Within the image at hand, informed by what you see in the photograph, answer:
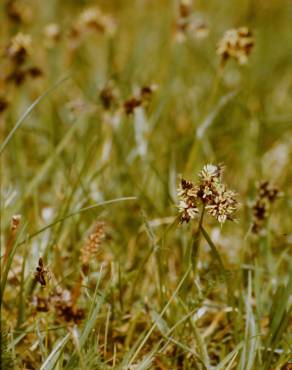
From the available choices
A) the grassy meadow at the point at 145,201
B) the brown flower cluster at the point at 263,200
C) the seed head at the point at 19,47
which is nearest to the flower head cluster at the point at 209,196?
the grassy meadow at the point at 145,201

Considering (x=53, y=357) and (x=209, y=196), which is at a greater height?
(x=209, y=196)

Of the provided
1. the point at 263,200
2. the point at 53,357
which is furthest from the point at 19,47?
the point at 53,357

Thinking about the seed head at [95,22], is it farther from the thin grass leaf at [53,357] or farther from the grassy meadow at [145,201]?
the thin grass leaf at [53,357]

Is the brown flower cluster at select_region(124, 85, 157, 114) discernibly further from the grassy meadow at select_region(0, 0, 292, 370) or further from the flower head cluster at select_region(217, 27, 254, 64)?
the flower head cluster at select_region(217, 27, 254, 64)

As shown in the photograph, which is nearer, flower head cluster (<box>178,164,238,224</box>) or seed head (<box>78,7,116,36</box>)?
flower head cluster (<box>178,164,238,224</box>)

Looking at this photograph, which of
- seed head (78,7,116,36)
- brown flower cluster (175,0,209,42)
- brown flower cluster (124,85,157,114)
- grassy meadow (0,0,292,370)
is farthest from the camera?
seed head (78,7,116,36)

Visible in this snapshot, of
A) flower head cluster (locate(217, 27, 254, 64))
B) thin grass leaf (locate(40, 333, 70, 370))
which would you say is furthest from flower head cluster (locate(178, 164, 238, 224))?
flower head cluster (locate(217, 27, 254, 64))

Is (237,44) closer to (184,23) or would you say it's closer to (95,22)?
(184,23)

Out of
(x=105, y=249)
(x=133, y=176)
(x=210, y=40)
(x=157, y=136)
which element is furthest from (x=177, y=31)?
(x=210, y=40)
